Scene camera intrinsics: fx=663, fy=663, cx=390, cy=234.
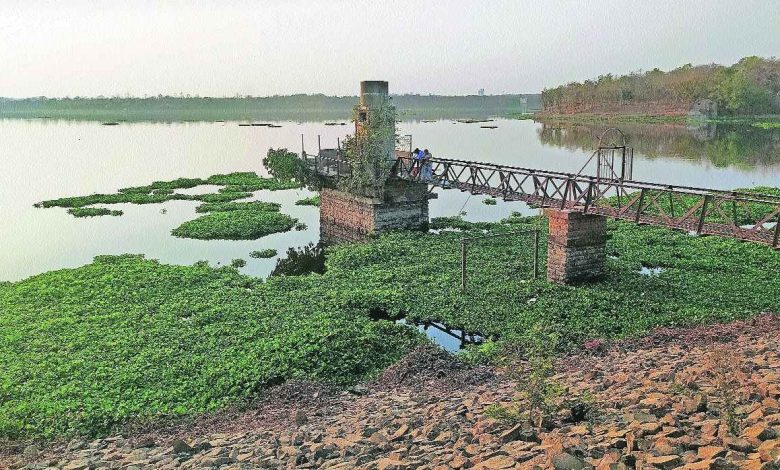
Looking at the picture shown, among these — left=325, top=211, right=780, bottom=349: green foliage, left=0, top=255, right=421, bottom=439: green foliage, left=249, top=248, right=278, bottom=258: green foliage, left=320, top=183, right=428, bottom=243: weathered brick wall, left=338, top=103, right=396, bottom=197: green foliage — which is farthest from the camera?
left=338, top=103, right=396, bottom=197: green foliage

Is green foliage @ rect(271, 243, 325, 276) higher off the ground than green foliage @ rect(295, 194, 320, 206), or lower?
lower

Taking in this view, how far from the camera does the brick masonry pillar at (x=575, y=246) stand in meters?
18.6

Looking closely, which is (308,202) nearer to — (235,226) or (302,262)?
(235,226)

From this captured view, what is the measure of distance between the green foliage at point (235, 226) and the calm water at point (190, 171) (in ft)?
2.47

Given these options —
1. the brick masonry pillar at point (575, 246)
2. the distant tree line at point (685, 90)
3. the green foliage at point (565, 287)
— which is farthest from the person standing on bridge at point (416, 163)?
the distant tree line at point (685, 90)

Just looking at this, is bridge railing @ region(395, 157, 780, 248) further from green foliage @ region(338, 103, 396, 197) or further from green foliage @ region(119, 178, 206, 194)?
green foliage @ region(119, 178, 206, 194)

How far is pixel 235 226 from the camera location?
31.5 metres

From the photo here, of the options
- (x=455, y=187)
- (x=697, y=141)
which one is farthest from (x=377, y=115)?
(x=697, y=141)

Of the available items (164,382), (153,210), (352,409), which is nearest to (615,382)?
Result: (352,409)

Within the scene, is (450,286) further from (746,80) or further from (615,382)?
(746,80)

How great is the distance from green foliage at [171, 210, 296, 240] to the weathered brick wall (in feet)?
11.4

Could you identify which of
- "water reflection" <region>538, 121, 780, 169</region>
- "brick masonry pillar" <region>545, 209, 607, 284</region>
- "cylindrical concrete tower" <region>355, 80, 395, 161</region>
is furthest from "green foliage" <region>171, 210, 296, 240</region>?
"water reflection" <region>538, 121, 780, 169</region>

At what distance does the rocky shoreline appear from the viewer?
734 centimetres

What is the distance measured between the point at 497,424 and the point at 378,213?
18803mm
